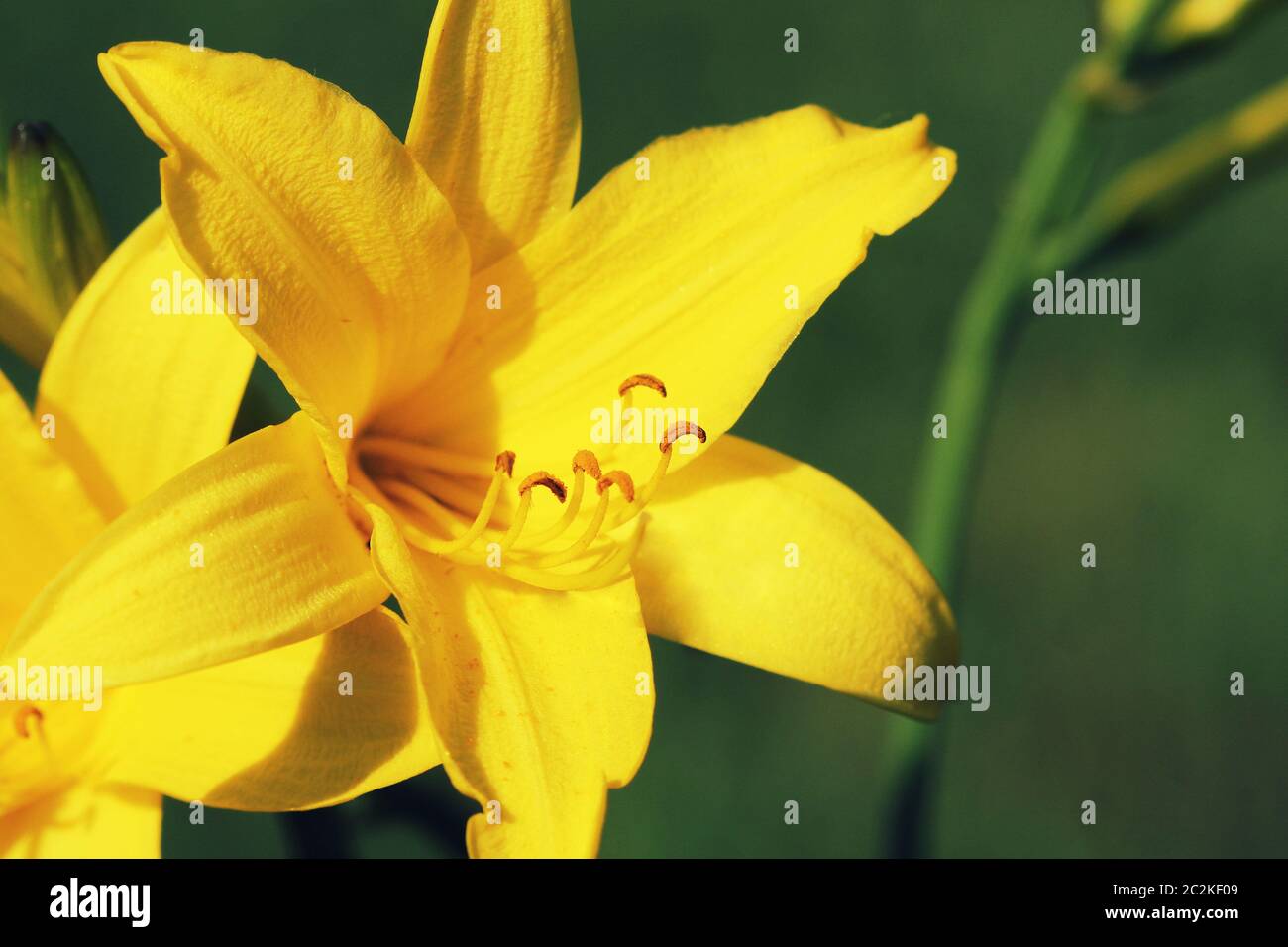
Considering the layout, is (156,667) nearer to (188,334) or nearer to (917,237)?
(188,334)

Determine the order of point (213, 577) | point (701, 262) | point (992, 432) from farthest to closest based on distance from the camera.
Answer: point (992, 432)
point (701, 262)
point (213, 577)

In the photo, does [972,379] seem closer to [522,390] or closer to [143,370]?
[522,390]

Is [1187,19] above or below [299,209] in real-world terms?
above

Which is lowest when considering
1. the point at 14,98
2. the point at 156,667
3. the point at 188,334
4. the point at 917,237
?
the point at 156,667

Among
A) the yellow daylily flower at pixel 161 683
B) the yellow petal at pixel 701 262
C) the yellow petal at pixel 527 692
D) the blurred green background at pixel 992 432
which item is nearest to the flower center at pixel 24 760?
the yellow daylily flower at pixel 161 683

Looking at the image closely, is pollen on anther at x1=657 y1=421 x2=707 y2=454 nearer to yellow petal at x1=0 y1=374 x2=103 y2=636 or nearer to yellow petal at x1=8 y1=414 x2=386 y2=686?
yellow petal at x1=8 y1=414 x2=386 y2=686

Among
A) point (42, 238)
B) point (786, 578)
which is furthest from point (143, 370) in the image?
point (786, 578)
